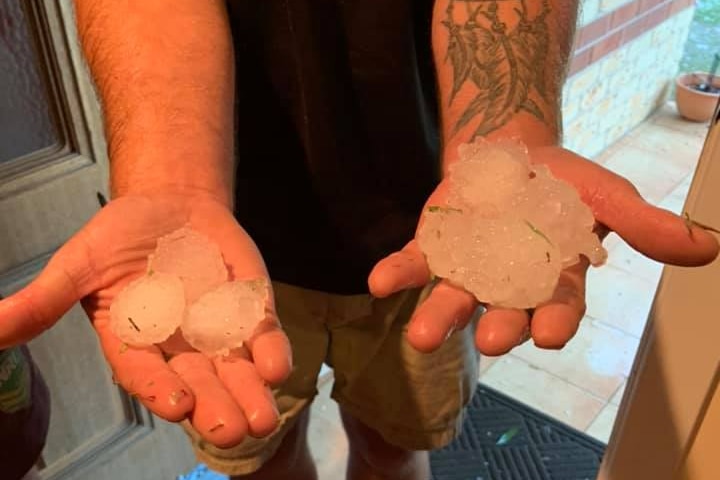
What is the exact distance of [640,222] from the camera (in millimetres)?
692

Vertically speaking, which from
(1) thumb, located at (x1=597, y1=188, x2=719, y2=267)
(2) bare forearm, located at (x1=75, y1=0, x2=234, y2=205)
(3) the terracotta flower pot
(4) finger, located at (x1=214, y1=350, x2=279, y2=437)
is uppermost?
(2) bare forearm, located at (x1=75, y1=0, x2=234, y2=205)

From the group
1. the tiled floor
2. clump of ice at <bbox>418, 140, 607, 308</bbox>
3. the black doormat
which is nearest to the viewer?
clump of ice at <bbox>418, 140, 607, 308</bbox>

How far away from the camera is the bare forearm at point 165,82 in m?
0.82

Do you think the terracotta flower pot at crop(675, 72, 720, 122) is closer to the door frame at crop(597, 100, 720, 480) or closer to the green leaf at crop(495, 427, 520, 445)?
the green leaf at crop(495, 427, 520, 445)

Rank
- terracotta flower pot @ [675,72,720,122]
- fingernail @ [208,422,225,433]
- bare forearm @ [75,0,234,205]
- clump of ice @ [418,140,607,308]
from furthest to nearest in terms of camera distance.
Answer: terracotta flower pot @ [675,72,720,122] → bare forearm @ [75,0,234,205] → clump of ice @ [418,140,607,308] → fingernail @ [208,422,225,433]

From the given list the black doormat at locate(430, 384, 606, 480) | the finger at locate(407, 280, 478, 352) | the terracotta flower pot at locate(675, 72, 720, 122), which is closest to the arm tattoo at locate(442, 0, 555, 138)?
the finger at locate(407, 280, 478, 352)

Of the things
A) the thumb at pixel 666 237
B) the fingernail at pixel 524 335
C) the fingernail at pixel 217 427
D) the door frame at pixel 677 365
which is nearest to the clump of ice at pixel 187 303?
the fingernail at pixel 217 427

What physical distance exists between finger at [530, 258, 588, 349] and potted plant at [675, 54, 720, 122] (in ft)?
7.90

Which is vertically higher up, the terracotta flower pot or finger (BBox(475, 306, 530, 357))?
finger (BBox(475, 306, 530, 357))

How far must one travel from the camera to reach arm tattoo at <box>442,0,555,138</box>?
875mm

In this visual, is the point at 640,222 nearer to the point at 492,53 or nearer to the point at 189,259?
the point at 492,53

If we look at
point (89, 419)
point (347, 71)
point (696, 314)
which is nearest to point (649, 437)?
point (696, 314)

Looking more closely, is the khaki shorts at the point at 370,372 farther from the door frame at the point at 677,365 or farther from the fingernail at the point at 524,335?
the fingernail at the point at 524,335

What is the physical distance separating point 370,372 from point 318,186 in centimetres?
28
